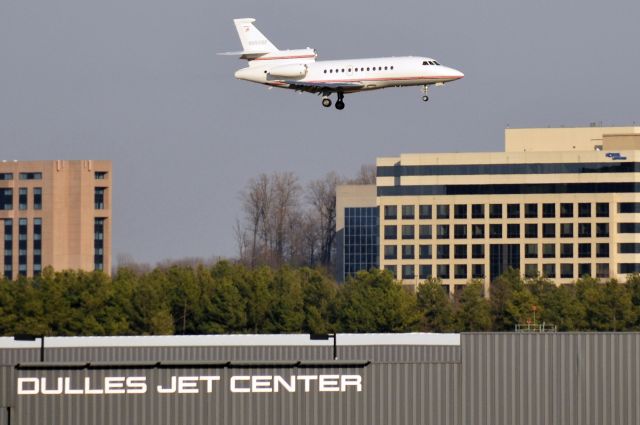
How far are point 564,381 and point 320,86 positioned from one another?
7918cm

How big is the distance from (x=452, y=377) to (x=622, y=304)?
124 metres

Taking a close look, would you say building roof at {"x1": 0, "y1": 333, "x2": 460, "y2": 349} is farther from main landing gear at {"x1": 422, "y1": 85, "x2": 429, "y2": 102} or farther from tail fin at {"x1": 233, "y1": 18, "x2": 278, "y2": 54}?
tail fin at {"x1": 233, "y1": 18, "x2": 278, "y2": 54}

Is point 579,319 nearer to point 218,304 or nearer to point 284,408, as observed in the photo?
point 218,304

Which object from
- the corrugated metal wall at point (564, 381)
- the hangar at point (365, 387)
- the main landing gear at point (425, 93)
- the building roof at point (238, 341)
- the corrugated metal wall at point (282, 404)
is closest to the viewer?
the corrugated metal wall at point (564, 381)

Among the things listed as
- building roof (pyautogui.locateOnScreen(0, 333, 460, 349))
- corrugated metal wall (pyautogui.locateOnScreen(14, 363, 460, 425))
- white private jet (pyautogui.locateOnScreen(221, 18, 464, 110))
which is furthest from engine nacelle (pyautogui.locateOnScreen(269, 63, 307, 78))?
corrugated metal wall (pyautogui.locateOnScreen(14, 363, 460, 425))

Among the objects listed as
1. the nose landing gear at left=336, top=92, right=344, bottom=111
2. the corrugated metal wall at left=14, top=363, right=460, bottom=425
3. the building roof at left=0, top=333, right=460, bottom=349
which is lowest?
the corrugated metal wall at left=14, top=363, right=460, bottom=425

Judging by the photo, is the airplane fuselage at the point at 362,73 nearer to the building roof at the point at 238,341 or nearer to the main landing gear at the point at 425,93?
the main landing gear at the point at 425,93

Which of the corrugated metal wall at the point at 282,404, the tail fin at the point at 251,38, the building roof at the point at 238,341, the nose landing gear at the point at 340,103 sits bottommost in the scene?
the corrugated metal wall at the point at 282,404

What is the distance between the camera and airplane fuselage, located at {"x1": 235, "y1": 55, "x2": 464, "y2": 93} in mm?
153125

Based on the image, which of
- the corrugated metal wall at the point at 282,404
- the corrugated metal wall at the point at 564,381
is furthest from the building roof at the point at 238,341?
the corrugated metal wall at the point at 564,381

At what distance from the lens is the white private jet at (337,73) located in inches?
6014

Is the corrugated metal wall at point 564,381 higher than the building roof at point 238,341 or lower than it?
lower

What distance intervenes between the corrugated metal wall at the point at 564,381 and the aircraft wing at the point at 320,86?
247 feet

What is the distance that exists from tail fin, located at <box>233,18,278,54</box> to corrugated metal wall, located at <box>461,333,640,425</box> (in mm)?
93487
